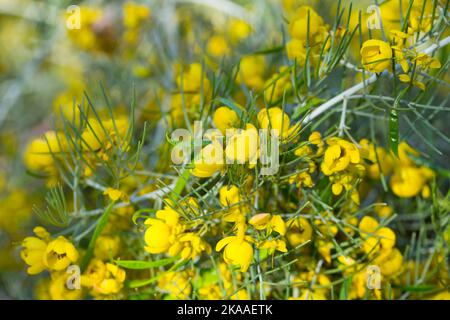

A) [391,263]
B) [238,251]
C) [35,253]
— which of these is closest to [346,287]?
[391,263]

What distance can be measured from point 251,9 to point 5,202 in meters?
0.77

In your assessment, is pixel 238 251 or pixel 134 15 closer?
pixel 238 251

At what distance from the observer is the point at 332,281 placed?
68 centimetres

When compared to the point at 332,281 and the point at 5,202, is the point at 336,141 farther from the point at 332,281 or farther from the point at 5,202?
the point at 5,202

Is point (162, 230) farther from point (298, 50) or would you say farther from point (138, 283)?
point (298, 50)

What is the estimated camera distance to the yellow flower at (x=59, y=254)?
23.6 inches

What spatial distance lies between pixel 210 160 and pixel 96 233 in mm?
190

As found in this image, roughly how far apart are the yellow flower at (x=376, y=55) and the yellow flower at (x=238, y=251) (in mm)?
241

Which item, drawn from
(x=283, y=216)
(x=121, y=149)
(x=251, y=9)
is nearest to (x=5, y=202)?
(x=121, y=149)

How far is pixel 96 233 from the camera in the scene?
62 centimetres

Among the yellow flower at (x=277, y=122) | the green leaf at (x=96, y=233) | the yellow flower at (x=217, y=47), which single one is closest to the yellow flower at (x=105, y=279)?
the green leaf at (x=96, y=233)

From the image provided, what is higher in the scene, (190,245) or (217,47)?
(217,47)

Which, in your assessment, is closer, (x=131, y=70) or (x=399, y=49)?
(x=399, y=49)
